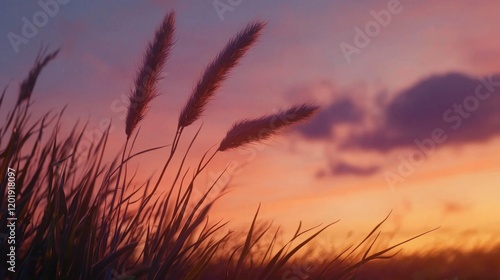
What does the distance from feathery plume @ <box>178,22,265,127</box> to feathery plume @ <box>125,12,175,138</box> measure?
17cm

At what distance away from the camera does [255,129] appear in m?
2.87

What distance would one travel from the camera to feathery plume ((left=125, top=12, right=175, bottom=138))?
2.86 meters

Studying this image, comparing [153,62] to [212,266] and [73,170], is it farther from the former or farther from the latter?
[212,266]

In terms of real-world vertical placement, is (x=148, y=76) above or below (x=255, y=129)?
above

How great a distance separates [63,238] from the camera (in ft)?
6.84

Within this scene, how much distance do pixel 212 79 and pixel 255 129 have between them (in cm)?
29

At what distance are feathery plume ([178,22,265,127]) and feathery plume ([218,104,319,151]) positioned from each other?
0.56 feet

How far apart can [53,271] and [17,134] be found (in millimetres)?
891

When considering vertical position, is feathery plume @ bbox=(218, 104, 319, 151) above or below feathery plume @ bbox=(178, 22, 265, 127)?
below

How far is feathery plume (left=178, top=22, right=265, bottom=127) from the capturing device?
2875mm

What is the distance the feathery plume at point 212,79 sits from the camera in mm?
2875

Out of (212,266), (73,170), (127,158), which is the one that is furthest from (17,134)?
(212,266)

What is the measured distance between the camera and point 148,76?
292 cm

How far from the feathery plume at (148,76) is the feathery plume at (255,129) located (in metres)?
0.38
